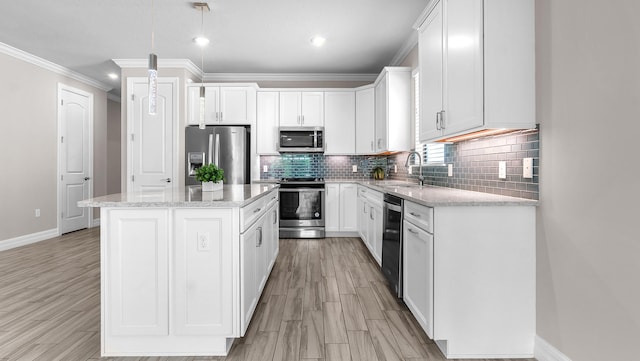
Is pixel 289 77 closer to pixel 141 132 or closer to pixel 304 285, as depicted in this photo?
pixel 141 132

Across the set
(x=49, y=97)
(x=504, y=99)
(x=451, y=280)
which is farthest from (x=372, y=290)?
(x=49, y=97)

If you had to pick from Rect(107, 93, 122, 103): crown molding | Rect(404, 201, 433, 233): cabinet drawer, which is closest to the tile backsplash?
Rect(404, 201, 433, 233): cabinet drawer

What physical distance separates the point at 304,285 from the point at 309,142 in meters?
2.63

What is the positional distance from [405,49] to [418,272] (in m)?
3.16

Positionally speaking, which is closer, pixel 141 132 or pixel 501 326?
pixel 501 326

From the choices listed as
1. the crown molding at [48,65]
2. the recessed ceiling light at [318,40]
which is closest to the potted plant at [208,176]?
the recessed ceiling light at [318,40]

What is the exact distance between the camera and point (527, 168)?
188 centimetres

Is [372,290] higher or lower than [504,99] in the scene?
lower

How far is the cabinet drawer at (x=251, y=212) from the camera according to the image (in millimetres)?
1919

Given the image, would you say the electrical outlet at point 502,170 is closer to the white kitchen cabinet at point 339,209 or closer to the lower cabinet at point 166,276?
the lower cabinet at point 166,276

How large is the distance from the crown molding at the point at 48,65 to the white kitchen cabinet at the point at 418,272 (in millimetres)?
5525

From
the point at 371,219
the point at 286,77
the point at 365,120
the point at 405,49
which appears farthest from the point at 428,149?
the point at 286,77

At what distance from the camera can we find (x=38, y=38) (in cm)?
400

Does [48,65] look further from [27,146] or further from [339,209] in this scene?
[339,209]
